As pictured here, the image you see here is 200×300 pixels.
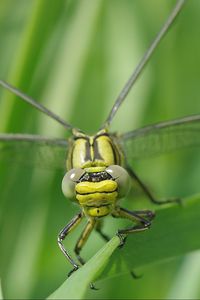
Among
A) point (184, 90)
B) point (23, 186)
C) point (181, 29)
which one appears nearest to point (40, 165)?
point (23, 186)

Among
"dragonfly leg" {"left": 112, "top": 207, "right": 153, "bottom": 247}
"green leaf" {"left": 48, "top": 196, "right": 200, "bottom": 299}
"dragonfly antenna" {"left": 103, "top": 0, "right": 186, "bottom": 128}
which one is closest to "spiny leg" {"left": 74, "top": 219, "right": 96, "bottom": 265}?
"dragonfly leg" {"left": 112, "top": 207, "right": 153, "bottom": 247}

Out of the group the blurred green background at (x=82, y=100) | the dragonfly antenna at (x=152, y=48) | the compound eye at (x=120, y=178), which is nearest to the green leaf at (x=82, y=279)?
the compound eye at (x=120, y=178)

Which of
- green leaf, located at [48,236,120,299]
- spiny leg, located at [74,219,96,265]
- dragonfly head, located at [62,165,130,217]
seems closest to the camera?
green leaf, located at [48,236,120,299]

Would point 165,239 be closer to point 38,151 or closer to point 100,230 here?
point 100,230

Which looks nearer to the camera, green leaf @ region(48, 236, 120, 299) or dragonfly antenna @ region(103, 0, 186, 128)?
green leaf @ region(48, 236, 120, 299)

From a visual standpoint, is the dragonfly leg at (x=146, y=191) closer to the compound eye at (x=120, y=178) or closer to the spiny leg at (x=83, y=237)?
the spiny leg at (x=83, y=237)

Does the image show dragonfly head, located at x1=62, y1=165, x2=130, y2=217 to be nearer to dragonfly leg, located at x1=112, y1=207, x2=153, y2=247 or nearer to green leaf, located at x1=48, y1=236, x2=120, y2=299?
dragonfly leg, located at x1=112, y1=207, x2=153, y2=247

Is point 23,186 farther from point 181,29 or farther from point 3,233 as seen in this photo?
point 181,29

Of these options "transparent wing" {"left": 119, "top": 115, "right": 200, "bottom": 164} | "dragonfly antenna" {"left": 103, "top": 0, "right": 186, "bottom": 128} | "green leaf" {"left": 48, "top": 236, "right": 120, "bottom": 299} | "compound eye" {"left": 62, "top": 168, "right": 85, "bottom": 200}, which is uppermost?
"dragonfly antenna" {"left": 103, "top": 0, "right": 186, "bottom": 128}
